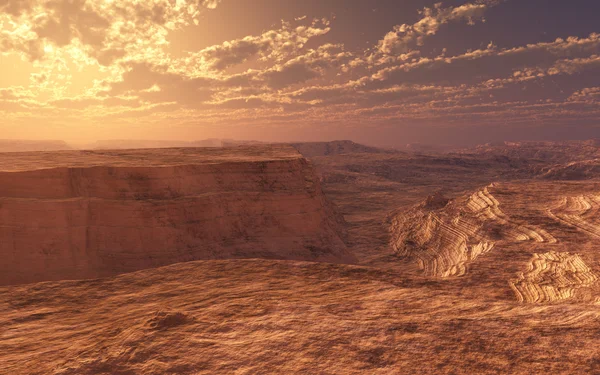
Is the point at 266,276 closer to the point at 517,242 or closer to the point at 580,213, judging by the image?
the point at 517,242

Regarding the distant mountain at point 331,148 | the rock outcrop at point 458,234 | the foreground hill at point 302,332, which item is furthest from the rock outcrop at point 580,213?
the distant mountain at point 331,148

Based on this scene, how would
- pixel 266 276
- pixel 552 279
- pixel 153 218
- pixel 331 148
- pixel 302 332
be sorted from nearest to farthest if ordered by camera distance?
pixel 302 332, pixel 266 276, pixel 552 279, pixel 153 218, pixel 331 148

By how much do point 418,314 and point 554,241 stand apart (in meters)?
8.13

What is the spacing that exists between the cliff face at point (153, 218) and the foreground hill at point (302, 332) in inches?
284

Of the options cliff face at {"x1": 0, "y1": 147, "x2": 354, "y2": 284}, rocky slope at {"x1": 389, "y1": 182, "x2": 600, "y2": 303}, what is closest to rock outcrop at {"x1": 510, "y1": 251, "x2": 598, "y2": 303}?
rocky slope at {"x1": 389, "y1": 182, "x2": 600, "y2": 303}

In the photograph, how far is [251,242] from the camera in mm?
15977

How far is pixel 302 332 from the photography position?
4.11 meters

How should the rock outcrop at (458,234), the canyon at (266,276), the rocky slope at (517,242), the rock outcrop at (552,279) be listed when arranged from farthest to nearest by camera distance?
the rock outcrop at (458,234)
the rocky slope at (517,242)
the rock outcrop at (552,279)
the canyon at (266,276)

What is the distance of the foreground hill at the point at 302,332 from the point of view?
3449 millimetres

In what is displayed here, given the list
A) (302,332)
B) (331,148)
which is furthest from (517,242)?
(331,148)

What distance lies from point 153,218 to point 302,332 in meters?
12.1

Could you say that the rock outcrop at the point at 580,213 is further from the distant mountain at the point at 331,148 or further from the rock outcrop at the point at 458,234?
the distant mountain at the point at 331,148

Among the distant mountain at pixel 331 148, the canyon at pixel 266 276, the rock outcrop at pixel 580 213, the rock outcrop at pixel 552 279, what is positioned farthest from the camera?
the distant mountain at pixel 331 148

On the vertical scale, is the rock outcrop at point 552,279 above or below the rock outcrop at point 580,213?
below
